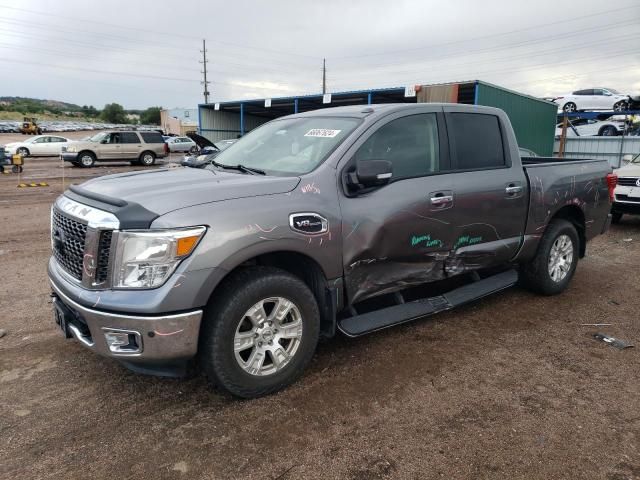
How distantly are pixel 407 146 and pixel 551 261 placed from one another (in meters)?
2.35

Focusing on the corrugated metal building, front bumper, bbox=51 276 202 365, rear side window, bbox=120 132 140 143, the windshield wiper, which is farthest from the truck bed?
rear side window, bbox=120 132 140 143

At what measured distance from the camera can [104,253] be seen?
2.80 meters

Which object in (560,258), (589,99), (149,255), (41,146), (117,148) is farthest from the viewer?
(41,146)

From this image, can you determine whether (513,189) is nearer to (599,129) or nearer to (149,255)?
(149,255)

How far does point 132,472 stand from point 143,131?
83.0 ft

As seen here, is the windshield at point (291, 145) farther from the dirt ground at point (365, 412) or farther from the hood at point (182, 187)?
the dirt ground at point (365, 412)

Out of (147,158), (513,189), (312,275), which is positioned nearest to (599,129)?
(147,158)

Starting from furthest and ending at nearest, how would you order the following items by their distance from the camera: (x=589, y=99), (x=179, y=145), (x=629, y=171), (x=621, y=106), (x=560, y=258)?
(x=179, y=145) → (x=589, y=99) → (x=621, y=106) → (x=629, y=171) → (x=560, y=258)

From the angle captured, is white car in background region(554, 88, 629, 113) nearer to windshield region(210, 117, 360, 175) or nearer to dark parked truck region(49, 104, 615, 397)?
dark parked truck region(49, 104, 615, 397)

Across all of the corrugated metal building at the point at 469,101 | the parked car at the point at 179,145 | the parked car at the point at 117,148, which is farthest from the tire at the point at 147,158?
the parked car at the point at 179,145

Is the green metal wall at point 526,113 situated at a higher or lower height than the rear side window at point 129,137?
higher

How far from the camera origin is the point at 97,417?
3000 mm

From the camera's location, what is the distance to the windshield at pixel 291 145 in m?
3.61

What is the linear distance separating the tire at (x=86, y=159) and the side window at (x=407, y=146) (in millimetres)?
23983
